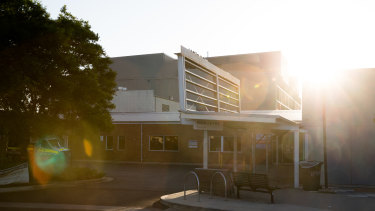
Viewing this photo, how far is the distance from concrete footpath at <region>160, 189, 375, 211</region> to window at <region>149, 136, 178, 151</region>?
22.4 meters

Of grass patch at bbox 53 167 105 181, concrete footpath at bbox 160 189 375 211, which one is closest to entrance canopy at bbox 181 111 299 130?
concrete footpath at bbox 160 189 375 211

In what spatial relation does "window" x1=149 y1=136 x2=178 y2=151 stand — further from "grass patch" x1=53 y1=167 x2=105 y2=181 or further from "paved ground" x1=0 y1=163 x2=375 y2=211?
"paved ground" x1=0 y1=163 x2=375 y2=211

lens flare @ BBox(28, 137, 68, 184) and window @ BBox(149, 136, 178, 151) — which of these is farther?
window @ BBox(149, 136, 178, 151)

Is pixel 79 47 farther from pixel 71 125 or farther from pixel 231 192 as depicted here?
pixel 231 192

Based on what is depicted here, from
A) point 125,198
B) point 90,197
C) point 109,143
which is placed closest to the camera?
point 125,198

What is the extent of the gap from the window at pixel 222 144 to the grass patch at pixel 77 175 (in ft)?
55.8

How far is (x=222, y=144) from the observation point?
3759 centimetres

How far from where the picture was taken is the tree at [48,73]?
55.6 feet

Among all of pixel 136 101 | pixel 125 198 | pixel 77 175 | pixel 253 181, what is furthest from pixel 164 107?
pixel 253 181

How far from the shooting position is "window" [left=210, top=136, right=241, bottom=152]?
37.4 meters

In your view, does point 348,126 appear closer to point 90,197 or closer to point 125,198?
point 125,198

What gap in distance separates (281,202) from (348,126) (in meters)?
8.11

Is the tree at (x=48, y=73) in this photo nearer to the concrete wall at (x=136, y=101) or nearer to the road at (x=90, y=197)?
the road at (x=90, y=197)

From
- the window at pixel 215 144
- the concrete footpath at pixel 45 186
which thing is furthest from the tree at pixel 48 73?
the window at pixel 215 144
